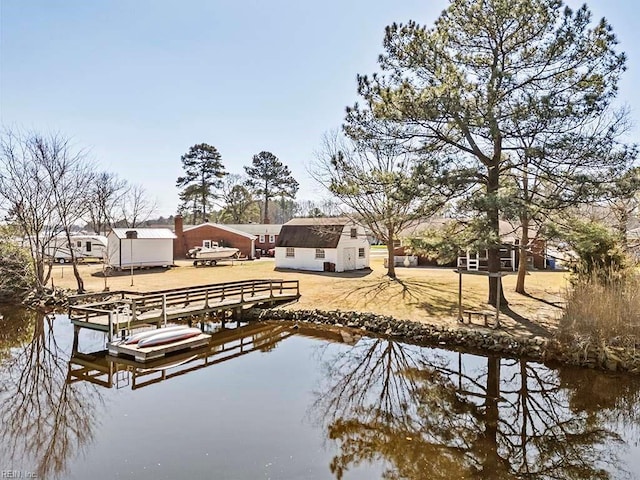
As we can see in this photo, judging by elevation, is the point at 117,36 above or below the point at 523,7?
below

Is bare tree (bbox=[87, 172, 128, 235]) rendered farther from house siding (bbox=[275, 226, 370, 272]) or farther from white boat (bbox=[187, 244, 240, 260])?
house siding (bbox=[275, 226, 370, 272])

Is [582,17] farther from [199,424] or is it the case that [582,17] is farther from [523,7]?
[199,424]

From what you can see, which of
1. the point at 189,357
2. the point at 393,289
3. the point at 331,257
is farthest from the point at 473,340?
the point at 331,257

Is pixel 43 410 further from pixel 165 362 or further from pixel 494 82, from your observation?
pixel 494 82

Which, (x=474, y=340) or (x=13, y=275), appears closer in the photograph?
(x=474, y=340)

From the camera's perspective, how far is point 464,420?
7.75m

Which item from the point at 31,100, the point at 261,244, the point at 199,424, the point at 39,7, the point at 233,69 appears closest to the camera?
the point at 199,424

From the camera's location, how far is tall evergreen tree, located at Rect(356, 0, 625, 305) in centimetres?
1221

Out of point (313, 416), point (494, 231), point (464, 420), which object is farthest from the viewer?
point (494, 231)

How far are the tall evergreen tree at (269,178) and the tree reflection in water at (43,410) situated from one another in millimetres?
37331

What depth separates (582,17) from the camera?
1197cm

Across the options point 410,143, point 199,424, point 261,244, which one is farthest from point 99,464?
point 261,244

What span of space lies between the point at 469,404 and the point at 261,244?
32.4 meters

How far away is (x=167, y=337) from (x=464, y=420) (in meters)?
8.08
